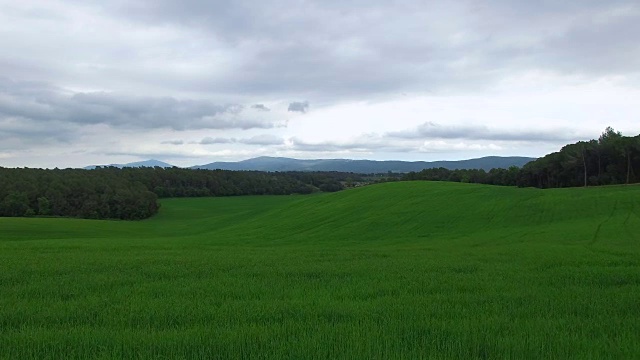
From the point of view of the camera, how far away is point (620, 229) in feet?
109

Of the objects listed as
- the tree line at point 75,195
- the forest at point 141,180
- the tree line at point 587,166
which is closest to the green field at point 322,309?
the tree line at point 587,166

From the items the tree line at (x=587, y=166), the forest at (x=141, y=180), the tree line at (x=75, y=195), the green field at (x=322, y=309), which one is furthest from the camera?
the tree line at (x=75, y=195)

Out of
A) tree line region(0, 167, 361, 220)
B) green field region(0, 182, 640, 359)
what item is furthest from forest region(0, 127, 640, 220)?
green field region(0, 182, 640, 359)

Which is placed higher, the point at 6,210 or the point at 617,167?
the point at 617,167

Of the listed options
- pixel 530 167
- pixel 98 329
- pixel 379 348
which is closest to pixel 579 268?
pixel 379 348

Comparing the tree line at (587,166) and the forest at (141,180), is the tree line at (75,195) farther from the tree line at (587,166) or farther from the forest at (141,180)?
the tree line at (587,166)

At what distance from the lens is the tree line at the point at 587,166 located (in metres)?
74.3

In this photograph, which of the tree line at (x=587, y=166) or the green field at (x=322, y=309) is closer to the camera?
the green field at (x=322, y=309)

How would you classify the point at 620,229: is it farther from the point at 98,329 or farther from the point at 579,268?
the point at 98,329

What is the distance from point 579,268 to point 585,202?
40.0 meters

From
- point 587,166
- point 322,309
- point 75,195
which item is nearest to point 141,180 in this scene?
point 75,195

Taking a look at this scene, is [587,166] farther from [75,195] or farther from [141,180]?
[141,180]

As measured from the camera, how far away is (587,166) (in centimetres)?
8125

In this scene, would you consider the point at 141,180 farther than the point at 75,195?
Yes
